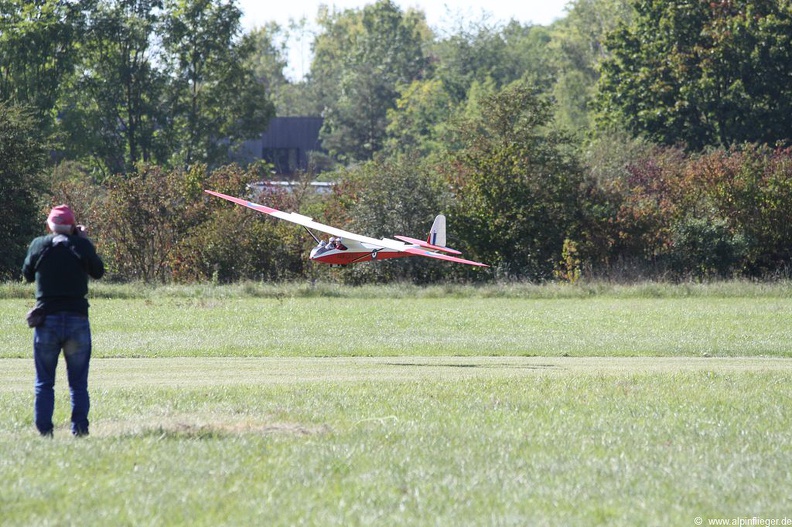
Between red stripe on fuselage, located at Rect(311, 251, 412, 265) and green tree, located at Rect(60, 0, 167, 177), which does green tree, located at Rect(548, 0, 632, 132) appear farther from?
red stripe on fuselage, located at Rect(311, 251, 412, 265)

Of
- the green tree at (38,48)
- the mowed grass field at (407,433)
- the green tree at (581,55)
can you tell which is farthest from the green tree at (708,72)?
the mowed grass field at (407,433)

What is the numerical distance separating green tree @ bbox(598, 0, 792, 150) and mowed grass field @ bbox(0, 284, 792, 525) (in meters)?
35.5

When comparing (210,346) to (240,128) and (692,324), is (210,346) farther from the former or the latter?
(240,128)

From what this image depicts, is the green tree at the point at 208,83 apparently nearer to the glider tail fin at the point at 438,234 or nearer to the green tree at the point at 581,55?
the green tree at the point at 581,55

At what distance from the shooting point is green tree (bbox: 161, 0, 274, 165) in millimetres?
71062

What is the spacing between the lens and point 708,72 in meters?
56.5

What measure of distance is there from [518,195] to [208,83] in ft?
117

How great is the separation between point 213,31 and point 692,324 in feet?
167

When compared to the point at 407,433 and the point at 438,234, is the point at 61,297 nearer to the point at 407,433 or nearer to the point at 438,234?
the point at 407,433

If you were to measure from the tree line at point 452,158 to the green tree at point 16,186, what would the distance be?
9 centimetres

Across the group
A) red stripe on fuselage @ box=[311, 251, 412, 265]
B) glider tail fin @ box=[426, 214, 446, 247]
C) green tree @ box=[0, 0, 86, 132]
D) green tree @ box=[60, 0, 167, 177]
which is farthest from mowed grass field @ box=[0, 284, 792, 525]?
green tree @ box=[60, 0, 167, 177]

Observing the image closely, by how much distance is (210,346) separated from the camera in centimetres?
2191

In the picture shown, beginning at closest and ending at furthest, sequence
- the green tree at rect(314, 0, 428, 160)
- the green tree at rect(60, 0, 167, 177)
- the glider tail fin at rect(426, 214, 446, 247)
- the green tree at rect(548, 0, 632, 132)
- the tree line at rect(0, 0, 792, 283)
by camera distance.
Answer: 1. the glider tail fin at rect(426, 214, 446, 247)
2. the tree line at rect(0, 0, 792, 283)
3. the green tree at rect(60, 0, 167, 177)
4. the green tree at rect(548, 0, 632, 132)
5. the green tree at rect(314, 0, 428, 160)

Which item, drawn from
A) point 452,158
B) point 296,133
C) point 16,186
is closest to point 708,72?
point 452,158
